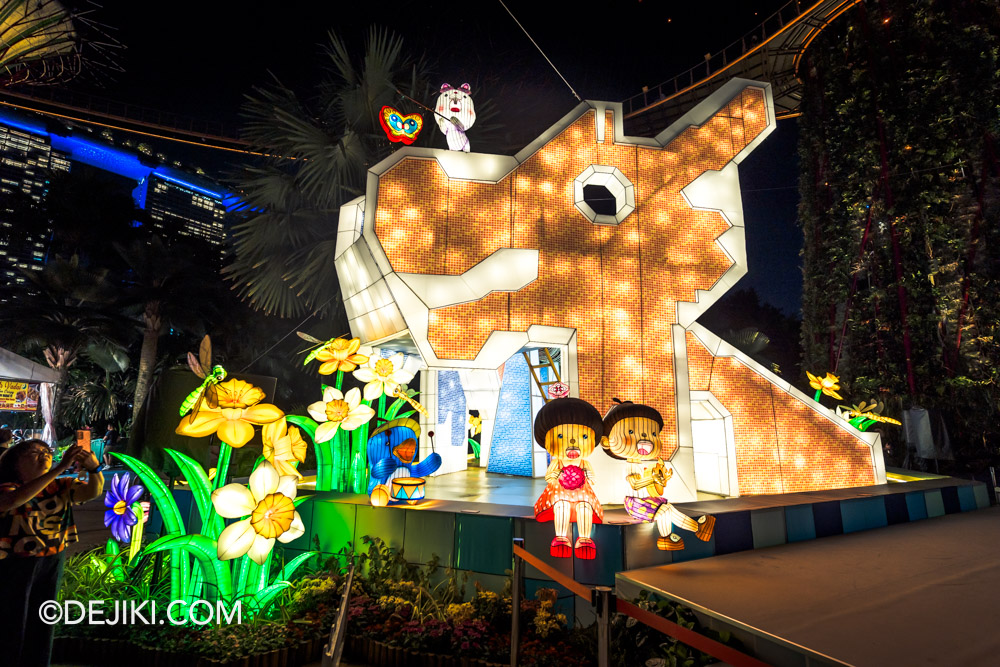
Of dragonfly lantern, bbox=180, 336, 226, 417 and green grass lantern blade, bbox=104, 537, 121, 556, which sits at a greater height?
dragonfly lantern, bbox=180, 336, 226, 417

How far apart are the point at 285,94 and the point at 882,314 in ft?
50.1

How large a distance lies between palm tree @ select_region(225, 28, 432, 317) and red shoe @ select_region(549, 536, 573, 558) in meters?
9.39

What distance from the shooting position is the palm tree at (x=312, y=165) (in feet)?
40.0

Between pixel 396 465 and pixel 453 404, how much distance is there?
404 centimetres

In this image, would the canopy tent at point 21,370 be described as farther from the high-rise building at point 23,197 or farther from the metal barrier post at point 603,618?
the metal barrier post at point 603,618

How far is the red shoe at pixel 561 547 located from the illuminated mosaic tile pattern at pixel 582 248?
6.72 feet

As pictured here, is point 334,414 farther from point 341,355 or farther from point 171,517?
point 171,517

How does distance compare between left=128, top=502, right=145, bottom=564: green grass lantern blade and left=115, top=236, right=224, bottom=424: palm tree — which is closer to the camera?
left=128, top=502, right=145, bottom=564: green grass lantern blade

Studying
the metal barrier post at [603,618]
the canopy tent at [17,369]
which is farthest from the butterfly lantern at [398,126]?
the canopy tent at [17,369]

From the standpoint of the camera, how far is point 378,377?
6578mm

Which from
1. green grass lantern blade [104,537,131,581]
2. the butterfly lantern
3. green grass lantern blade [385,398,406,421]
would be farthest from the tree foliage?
green grass lantern blade [104,537,131,581]

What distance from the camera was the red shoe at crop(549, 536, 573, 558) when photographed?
4633 mm

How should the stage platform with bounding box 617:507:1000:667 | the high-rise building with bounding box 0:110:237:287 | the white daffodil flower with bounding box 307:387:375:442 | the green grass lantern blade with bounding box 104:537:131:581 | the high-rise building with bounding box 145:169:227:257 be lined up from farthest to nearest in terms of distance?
the high-rise building with bounding box 145:169:227:257
the high-rise building with bounding box 0:110:237:287
the white daffodil flower with bounding box 307:387:375:442
the green grass lantern blade with bounding box 104:537:131:581
the stage platform with bounding box 617:507:1000:667

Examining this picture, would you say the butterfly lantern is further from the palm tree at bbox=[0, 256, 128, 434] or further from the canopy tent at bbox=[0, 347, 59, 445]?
the palm tree at bbox=[0, 256, 128, 434]
